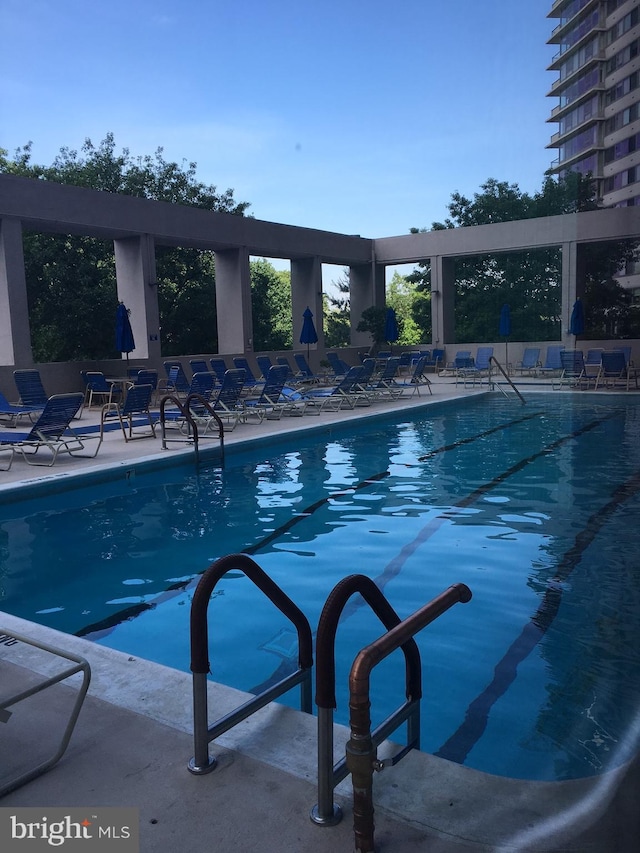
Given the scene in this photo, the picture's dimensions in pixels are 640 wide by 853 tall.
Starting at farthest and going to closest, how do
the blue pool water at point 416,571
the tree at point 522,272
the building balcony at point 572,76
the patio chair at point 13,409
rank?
the tree at point 522,272, the patio chair at point 13,409, the building balcony at point 572,76, the blue pool water at point 416,571

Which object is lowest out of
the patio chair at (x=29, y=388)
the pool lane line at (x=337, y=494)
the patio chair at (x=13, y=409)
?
the pool lane line at (x=337, y=494)

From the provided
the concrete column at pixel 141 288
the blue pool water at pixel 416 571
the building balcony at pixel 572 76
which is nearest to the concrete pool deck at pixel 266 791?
the blue pool water at pixel 416 571

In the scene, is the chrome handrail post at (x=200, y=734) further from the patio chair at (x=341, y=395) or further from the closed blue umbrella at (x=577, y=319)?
the closed blue umbrella at (x=577, y=319)

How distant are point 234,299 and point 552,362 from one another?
8398 mm

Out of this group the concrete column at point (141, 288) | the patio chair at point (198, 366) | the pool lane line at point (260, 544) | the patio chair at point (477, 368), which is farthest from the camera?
the patio chair at point (477, 368)

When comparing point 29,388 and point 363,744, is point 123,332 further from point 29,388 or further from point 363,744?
point 363,744

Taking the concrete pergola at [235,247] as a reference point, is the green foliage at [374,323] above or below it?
below

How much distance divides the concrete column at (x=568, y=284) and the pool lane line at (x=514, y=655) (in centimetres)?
1557

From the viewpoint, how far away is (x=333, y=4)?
1337 cm

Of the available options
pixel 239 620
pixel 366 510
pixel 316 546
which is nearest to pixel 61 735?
pixel 239 620

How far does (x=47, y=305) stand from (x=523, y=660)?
20829 millimetres

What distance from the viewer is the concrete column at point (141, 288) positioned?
1573 centimetres

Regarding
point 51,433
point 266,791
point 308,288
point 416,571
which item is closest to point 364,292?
point 308,288

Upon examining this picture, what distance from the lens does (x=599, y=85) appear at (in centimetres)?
938
